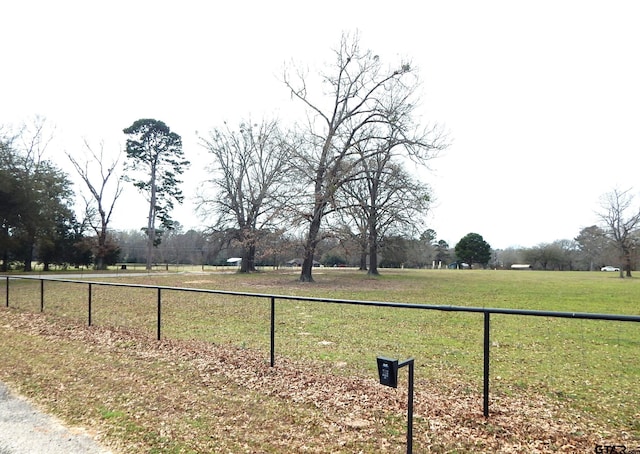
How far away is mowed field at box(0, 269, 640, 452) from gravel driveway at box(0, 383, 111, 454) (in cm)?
15

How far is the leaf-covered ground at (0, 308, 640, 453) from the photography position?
3316 mm

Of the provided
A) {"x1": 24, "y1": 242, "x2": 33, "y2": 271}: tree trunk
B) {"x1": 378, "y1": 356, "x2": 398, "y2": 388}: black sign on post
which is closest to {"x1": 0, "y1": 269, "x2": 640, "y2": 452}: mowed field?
{"x1": 378, "y1": 356, "x2": 398, "y2": 388}: black sign on post

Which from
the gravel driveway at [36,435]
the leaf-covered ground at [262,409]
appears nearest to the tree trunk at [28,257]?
the leaf-covered ground at [262,409]

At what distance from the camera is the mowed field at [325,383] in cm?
344

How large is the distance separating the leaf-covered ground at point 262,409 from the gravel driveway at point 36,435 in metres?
0.13

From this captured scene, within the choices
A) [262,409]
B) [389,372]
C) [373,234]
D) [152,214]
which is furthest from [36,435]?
[152,214]

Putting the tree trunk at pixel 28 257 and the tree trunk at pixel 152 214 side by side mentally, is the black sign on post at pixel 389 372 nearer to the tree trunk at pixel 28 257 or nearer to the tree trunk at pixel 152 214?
the tree trunk at pixel 28 257

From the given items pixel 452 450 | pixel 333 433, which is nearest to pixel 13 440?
pixel 333 433

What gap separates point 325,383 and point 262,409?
104cm

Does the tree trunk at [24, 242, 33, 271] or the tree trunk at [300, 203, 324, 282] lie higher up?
the tree trunk at [300, 203, 324, 282]

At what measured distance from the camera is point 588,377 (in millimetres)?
5277

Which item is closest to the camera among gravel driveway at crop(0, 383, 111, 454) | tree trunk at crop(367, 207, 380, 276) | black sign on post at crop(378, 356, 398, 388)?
black sign on post at crop(378, 356, 398, 388)

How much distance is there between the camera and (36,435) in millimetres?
3527

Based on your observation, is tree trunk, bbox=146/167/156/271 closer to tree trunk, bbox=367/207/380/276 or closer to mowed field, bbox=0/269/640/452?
tree trunk, bbox=367/207/380/276
